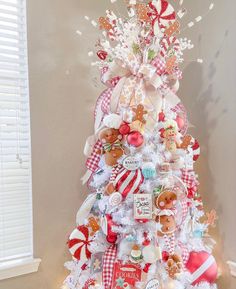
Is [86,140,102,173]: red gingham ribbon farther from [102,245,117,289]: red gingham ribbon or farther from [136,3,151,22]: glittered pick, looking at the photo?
[136,3,151,22]: glittered pick

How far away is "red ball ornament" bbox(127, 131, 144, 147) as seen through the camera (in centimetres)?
149

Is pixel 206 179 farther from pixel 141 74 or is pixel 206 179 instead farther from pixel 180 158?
pixel 141 74

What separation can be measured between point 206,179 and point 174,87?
25.8 inches

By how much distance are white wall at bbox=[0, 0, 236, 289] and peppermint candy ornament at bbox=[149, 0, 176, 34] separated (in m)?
0.44

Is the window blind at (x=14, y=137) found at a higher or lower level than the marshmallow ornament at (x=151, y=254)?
higher

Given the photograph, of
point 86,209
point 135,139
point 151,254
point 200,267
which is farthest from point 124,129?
point 200,267

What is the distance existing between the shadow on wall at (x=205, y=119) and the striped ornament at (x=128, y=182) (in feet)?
2.18

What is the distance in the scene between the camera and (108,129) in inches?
61.4

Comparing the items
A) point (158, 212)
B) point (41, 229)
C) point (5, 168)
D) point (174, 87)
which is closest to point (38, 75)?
point (5, 168)

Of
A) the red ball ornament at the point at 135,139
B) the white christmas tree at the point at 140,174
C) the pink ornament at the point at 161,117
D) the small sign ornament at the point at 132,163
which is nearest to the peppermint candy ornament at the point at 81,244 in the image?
the white christmas tree at the point at 140,174

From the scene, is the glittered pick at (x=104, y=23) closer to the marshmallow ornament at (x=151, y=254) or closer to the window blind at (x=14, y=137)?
the window blind at (x=14, y=137)

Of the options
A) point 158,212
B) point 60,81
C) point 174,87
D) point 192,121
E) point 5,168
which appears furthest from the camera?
point 192,121

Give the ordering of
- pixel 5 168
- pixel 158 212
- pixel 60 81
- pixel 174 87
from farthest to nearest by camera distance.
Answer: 1. pixel 60 81
2. pixel 5 168
3. pixel 174 87
4. pixel 158 212

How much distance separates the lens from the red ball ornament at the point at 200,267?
1695 millimetres
